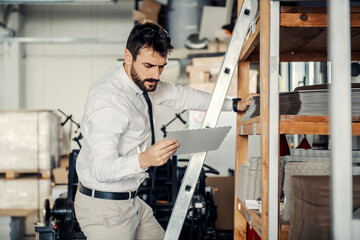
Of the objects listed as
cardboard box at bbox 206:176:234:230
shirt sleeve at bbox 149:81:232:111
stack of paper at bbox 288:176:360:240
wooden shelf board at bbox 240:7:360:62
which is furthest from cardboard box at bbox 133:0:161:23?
stack of paper at bbox 288:176:360:240

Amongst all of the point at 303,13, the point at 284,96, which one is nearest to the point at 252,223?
the point at 284,96

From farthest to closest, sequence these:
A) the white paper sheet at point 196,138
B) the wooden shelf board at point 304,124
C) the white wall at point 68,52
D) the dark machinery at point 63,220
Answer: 1. the white wall at point 68,52
2. the dark machinery at point 63,220
3. the white paper sheet at point 196,138
4. the wooden shelf board at point 304,124

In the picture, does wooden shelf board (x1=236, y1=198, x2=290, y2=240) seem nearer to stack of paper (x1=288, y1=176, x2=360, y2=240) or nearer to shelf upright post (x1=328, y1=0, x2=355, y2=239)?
stack of paper (x1=288, y1=176, x2=360, y2=240)

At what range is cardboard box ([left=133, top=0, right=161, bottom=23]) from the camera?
5.05 meters

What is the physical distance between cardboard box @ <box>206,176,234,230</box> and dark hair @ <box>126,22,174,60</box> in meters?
2.60

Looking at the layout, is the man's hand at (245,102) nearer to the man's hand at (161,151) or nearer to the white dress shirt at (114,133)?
the white dress shirt at (114,133)

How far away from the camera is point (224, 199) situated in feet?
14.0

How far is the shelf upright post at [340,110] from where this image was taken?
0.83m

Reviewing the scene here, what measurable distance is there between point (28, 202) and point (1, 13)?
9.70 ft

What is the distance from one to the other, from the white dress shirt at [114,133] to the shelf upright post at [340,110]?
34.9 inches

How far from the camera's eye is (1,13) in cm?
593

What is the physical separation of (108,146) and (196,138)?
16.1 inches

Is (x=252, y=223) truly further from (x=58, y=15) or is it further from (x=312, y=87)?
(x=58, y=15)

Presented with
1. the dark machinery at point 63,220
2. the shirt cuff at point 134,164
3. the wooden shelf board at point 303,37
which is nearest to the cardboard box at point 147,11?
the dark machinery at point 63,220
